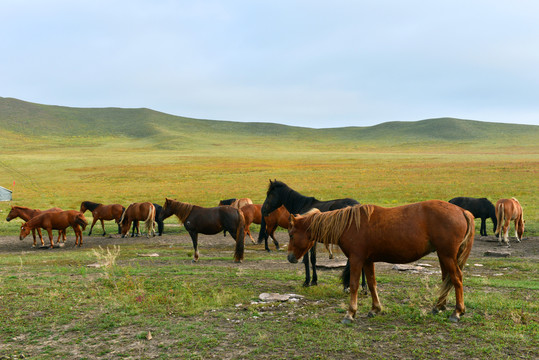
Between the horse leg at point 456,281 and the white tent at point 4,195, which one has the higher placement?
the horse leg at point 456,281

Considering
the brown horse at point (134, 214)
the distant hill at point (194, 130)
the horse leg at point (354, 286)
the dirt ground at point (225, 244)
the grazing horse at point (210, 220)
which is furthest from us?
the distant hill at point (194, 130)

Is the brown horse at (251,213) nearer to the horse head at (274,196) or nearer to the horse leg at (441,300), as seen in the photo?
the horse head at (274,196)

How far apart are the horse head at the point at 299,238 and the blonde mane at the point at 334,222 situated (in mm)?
117

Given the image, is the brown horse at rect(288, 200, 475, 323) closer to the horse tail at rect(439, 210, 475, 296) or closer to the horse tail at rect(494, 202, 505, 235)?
the horse tail at rect(439, 210, 475, 296)

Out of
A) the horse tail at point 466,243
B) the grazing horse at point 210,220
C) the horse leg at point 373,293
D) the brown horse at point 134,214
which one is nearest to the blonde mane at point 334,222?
the horse leg at point 373,293

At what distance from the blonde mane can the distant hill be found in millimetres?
149944

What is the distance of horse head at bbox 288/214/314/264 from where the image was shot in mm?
7398

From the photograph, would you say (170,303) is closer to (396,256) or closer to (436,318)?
(396,256)

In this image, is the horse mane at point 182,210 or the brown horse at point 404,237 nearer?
the brown horse at point 404,237

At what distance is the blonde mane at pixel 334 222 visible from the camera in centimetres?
690

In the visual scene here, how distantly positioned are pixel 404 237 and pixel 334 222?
1187mm

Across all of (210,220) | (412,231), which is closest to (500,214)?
(210,220)

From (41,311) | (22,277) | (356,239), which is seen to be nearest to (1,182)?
(22,277)

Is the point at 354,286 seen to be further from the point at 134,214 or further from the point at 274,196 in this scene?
the point at 134,214
